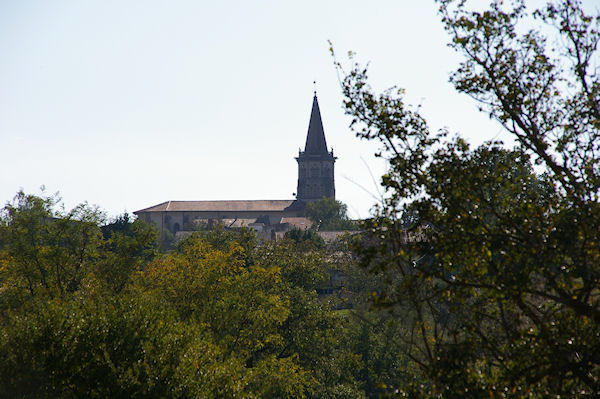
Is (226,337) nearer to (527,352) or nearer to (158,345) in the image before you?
(158,345)

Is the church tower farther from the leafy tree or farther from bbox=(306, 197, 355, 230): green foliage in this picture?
the leafy tree

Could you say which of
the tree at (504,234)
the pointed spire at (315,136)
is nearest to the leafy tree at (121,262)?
the tree at (504,234)

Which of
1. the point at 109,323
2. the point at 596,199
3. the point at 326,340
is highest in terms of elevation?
the point at 596,199

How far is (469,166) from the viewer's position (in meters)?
8.23

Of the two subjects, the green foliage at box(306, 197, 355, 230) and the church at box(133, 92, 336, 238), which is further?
the church at box(133, 92, 336, 238)

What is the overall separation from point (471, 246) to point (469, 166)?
4.12 ft

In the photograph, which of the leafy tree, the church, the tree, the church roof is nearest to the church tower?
the church

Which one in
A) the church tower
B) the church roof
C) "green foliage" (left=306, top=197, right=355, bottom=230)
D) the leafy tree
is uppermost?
the church tower

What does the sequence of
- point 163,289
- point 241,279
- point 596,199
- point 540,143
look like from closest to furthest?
point 596,199, point 540,143, point 163,289, point 241,279

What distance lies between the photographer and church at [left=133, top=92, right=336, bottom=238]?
13562cm

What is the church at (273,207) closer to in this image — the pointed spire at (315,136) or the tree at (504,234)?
the pointed spire at (315,136)

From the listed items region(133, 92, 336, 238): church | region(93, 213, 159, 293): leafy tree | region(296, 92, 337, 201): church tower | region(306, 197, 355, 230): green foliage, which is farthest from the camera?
region(133, 92, 336, 238): church

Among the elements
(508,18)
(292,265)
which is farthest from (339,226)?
(508,18)

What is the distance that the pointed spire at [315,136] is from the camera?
133m
